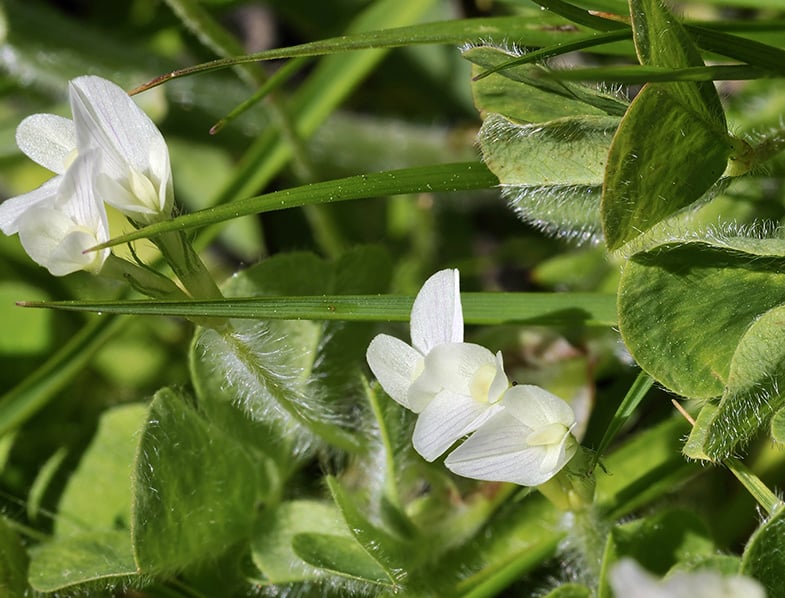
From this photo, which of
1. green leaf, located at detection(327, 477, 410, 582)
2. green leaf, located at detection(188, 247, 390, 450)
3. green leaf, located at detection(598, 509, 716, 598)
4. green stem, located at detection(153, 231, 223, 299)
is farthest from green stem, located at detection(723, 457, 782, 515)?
green stem, located at detection(153, 231, 223, 299)

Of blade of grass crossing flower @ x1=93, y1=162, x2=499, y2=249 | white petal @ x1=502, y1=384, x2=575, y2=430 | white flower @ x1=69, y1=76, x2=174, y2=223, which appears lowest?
white petal @ x1=502, y1=384, x2=575, y2=430

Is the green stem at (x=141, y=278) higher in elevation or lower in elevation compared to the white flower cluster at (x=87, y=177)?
lower

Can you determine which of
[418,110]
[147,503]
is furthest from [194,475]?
[418,110]

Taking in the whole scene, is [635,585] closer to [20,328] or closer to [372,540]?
[372,540]

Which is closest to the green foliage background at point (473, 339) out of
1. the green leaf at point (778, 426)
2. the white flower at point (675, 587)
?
the green leaf at point (778, 426)

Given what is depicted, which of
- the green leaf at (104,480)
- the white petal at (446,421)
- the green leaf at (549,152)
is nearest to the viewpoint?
the white petal at (446,421)

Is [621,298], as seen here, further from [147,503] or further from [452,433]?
[147,503]

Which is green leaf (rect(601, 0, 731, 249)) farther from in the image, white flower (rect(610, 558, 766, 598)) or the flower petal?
white flower (rect(610, 558, 766, 598))

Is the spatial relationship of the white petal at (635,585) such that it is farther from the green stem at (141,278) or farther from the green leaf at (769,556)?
the green stem at (141,278)
